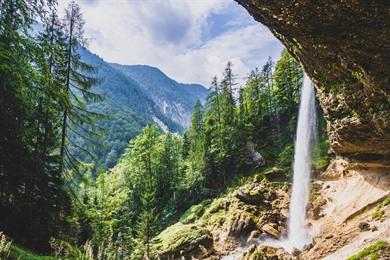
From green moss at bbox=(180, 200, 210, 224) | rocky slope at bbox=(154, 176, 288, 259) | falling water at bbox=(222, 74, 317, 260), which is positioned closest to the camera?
falling water at bbox=(222, 74, 317, 260)

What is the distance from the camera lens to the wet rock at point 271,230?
27266 millimetres

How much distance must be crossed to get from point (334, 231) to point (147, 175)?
3182cm

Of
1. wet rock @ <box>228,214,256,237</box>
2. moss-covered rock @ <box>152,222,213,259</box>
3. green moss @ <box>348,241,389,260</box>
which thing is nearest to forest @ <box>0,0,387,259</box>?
moss-covered rock @ <box>152,222,213,259</box>

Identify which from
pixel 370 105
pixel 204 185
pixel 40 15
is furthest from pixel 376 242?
pixel 204 185

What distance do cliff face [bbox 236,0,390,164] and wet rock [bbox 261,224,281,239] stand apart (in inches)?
466

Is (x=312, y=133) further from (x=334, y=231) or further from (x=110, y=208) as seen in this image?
(x=110, y=208)

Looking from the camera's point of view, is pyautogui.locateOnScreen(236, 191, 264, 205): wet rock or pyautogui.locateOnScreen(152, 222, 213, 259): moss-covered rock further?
pyautogui.locateOnScreen(236, 191, 264, 205): wet rock

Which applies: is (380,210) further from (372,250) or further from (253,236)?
(253,236)

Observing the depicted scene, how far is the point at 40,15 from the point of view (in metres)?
10.3

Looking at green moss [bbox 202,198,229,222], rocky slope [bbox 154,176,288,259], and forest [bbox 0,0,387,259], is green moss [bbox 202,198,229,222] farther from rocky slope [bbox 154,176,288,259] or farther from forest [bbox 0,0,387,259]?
forest [bbox 0,0,387,259]

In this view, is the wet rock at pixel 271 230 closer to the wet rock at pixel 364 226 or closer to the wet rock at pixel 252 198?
the wet rock at pixel 252 198

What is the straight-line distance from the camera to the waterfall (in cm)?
2709

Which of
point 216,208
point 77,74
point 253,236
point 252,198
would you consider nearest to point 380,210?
point 253,236

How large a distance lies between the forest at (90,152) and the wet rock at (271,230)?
612cm
